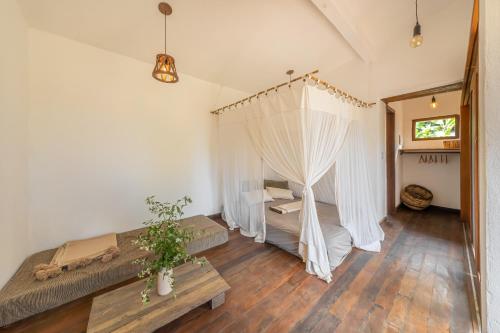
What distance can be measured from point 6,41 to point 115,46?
106 centimetres

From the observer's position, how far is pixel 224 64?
3211mm

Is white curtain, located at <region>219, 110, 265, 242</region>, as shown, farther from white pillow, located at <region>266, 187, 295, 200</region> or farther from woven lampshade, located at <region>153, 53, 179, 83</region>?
woven lampshade, located at <region>153, 53, 179, 83</region>

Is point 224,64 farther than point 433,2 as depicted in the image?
Yes

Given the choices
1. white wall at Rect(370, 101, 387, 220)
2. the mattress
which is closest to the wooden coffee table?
the mattress

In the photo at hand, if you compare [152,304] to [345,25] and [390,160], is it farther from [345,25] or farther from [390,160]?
[390,160]

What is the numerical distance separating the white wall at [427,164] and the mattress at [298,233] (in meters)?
2.61

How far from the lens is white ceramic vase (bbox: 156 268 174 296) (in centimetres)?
139

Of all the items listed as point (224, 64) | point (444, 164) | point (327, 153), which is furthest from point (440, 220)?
point (224, 64)

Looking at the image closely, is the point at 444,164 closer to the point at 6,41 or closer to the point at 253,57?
the point at 253,57

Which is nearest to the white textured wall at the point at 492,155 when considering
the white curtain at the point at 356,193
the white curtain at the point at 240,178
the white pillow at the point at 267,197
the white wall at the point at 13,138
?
the white curtain at the point at 356,193

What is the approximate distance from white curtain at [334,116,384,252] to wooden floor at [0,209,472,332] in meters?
0.23

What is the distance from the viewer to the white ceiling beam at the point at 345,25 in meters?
2.16

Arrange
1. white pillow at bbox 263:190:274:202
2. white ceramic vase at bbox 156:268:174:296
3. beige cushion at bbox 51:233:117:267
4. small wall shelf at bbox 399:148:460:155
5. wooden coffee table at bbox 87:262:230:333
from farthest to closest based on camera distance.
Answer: small wall shelf at bbox 399:148:460:155 → white pillow at bbox 263:190:274:202 → beige cushion at bbox 51:233:117:267 → white ceramic vase at bbox 156:268:174:296 → wooden coffee table at bbox 87:262:230:333

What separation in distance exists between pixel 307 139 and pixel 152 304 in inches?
78.1
